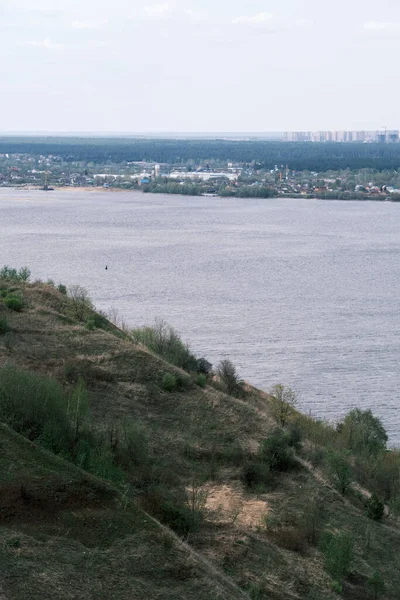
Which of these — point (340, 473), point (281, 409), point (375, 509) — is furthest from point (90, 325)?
point (375, 509)

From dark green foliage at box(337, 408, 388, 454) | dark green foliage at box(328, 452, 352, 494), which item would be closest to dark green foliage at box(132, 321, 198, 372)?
dark green foliage at box(337, 408, 388, 454)

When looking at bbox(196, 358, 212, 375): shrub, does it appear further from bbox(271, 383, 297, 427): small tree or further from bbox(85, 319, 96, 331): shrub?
bbox(85, 319, 96, 331): shrub

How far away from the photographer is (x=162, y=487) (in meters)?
9.51

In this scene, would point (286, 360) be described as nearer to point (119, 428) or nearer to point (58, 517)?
point (119, 428)

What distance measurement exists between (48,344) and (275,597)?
19.5 feet

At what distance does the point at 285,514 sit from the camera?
32.7 ft

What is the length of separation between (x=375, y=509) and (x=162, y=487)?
2492 millimetres

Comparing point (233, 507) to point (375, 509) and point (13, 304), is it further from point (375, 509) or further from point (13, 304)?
point (13, 304)

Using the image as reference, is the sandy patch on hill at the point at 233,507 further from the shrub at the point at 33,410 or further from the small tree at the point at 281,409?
the small tree at the point at 281,409

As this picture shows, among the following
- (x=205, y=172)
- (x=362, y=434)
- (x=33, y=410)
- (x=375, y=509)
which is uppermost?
(x=205, y=172)

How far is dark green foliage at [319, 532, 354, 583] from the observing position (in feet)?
28.3

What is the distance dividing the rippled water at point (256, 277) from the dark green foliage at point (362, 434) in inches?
70.2

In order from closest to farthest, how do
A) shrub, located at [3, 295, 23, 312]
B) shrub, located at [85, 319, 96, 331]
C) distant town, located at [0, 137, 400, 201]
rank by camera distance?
shrub, located at [85, 319, 96, 331] → shrub, located at [3, 295, 23, 312] → distant town, located at [0, 137, 400, 201]

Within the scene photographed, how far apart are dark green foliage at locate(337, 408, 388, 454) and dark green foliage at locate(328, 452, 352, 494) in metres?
2.22
